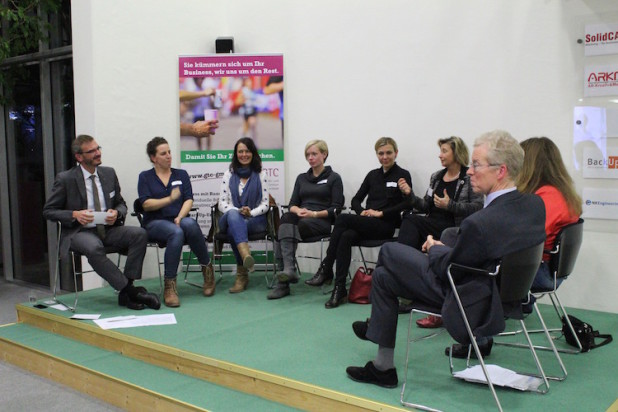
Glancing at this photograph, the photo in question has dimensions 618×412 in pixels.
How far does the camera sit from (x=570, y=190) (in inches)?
131

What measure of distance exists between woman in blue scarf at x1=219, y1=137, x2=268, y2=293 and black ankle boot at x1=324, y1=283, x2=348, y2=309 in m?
0.82

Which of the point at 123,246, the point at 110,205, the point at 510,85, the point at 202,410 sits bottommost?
the point at 202,410

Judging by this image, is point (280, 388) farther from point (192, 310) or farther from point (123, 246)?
point (123, 246)

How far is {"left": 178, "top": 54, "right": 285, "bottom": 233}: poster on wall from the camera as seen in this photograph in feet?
19.3

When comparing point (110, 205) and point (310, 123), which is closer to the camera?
point (110, 205)

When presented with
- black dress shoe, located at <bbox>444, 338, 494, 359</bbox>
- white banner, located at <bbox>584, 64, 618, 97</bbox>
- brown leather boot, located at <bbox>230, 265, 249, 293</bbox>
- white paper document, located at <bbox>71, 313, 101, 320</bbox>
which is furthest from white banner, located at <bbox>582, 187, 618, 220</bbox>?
white paper document, located at <bbox>71, 313, 101, 320</bbox>

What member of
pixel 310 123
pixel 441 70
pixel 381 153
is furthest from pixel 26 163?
pixel 441 70

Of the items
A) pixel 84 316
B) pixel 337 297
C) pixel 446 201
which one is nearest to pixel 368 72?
pixel 446 201

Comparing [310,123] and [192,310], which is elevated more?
[310,123]

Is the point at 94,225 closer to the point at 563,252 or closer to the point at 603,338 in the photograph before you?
the point at 563,252

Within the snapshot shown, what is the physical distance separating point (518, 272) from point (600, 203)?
7.41ft

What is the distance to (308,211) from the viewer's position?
489 cm

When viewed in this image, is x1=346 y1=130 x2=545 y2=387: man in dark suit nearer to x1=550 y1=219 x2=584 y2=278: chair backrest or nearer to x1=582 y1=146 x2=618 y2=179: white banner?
x1=550 y1=219 x2=584 y2=278: chair backrest

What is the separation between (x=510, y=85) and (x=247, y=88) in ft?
8.42
